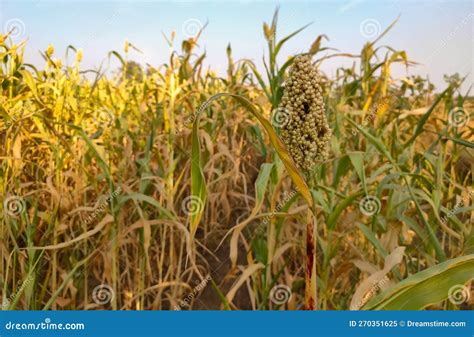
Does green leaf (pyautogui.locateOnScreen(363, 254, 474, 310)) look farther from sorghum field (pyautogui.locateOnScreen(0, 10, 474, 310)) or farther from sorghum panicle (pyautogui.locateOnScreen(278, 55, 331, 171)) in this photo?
sorghum panicle (pyautogui.locateOnScreen(278, 55, 331, 171))

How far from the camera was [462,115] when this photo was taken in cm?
274

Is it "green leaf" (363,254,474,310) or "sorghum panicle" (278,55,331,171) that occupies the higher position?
"sorghum panicle" (278,55,331,171)

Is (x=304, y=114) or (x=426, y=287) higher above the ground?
(x=304, y=114)

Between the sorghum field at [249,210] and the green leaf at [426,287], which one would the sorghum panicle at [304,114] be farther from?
the green leaf at [426,287]

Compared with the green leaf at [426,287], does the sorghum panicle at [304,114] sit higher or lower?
higher

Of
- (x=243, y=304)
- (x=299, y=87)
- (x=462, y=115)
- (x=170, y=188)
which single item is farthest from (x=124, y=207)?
(x=462, y=115)

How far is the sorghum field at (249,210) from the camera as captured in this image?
1291mm

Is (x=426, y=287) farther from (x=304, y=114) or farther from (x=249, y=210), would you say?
(x=249, y=210)

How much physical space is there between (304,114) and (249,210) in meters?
1.54

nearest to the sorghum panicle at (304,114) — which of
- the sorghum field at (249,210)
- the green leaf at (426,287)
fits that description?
the sorghum field at (249,210)

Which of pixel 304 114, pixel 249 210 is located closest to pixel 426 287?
pixel 304 114

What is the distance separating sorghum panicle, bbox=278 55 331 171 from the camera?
1195 mm

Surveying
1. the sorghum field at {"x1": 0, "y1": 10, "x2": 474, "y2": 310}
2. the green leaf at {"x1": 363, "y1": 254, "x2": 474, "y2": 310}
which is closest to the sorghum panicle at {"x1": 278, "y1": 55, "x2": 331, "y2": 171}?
the sorghum field at {"x1": 0, "y1": 10, "x2": 474, "y2": 310}

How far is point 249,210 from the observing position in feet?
8.87
